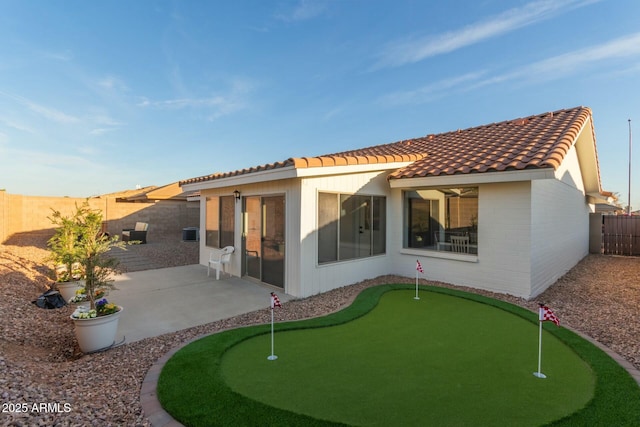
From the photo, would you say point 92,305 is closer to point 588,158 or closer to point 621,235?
point 588,158

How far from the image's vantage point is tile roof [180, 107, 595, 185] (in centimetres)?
704

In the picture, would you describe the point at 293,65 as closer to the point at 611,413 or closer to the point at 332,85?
the point at 332,85

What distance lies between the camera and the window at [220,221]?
32.8 feet

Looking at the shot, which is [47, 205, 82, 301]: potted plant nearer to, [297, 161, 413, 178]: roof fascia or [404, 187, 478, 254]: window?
[297, 161, 413, 178]: roof fascia

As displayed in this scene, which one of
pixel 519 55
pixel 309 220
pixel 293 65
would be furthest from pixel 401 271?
pixel 293 65

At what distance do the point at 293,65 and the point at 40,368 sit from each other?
13.9 meters

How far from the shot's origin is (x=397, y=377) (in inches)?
146

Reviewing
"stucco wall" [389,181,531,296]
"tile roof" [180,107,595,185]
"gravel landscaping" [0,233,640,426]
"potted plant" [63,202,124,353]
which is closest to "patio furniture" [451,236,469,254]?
"stucco wall" [389,181,531,296]

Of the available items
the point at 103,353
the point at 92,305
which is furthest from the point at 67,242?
the point at 103,353

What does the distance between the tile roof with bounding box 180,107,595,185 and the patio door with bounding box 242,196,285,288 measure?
105 cm

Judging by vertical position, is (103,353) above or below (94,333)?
below

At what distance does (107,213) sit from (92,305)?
1631 cm

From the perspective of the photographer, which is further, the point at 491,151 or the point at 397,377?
the point at 491,151

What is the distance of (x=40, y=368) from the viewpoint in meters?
3.76
